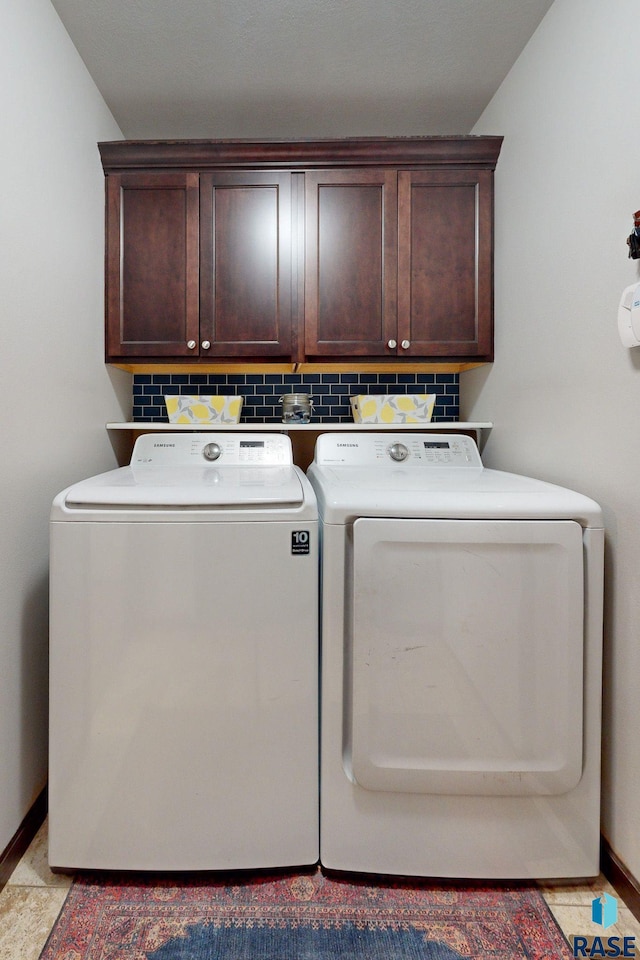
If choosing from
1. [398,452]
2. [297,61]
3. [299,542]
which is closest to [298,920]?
[299,542]

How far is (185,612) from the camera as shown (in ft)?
4.21

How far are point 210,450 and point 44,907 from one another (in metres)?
1.45

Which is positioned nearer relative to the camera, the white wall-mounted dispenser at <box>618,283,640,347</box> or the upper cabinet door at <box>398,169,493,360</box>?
the white wall-mounted dispenser at <box>618,283,640,347</box>

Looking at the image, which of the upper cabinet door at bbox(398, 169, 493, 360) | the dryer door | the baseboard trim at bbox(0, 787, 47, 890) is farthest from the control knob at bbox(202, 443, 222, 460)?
the baseboard trim at bbox(0, 787, 47, 890)

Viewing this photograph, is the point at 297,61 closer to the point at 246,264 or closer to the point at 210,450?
the point at 246,264

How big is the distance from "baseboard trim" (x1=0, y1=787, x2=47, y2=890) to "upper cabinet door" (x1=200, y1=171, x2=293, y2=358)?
1.65 metres

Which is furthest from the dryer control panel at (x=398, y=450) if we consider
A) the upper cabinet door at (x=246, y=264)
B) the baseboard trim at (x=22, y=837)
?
the baseboard trim at (x=22, y=837)

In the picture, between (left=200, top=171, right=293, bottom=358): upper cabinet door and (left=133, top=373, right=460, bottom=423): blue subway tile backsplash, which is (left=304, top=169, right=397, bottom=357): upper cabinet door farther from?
(left=133, top=373, right=460, bottom=423): blue subway tile backsplash

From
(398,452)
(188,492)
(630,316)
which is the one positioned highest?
(630,316)

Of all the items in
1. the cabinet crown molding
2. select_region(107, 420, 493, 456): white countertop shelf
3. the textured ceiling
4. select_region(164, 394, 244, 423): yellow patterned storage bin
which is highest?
the textured ceiling

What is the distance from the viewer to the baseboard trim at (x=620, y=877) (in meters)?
1.22

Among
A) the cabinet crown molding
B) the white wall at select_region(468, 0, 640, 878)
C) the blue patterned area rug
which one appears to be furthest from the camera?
the cabinet crown molding

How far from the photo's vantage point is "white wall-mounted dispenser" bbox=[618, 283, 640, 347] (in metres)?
1.18

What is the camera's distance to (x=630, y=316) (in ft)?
3.96
